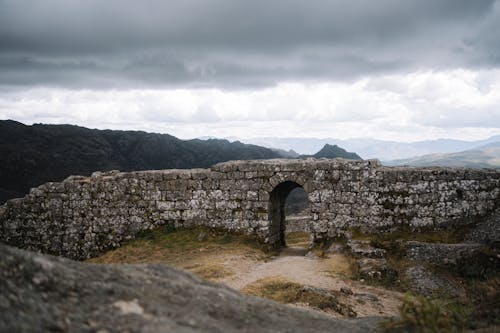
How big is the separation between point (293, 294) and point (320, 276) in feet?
7.83


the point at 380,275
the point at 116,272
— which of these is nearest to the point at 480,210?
the point at 380,275

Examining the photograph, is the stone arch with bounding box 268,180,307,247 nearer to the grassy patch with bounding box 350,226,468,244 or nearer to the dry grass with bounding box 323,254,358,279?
the dry grass with bounding box 323,254,358,279

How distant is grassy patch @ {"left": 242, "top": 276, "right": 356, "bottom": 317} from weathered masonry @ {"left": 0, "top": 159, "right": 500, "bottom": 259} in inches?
197

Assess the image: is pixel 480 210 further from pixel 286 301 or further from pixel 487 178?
pixel 286 301

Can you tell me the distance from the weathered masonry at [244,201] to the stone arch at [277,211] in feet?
0.13

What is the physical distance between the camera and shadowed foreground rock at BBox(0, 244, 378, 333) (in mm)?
4113

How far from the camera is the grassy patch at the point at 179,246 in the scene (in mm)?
15859

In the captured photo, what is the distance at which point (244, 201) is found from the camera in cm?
1738

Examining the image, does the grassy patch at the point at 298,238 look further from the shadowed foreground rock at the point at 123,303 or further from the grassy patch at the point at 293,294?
the shadowed foreground rock at the point at 123,303

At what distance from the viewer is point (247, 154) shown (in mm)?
83812

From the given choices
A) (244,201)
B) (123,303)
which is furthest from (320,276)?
(123,303)

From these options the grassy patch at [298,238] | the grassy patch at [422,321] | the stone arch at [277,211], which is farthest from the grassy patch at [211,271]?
the grassy patch at [298,238]

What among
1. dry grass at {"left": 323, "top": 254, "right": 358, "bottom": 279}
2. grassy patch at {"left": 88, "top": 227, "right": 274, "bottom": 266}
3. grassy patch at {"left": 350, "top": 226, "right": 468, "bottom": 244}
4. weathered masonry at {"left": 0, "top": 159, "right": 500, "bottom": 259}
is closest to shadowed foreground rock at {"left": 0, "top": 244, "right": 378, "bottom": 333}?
dry grass at {"left": 323, "top": 254, "right": 358, "bottom": 279}

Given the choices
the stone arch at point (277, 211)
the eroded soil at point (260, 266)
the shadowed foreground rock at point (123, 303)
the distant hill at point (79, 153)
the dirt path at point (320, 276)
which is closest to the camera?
the shadowed foreground rock at point (123, 303)
